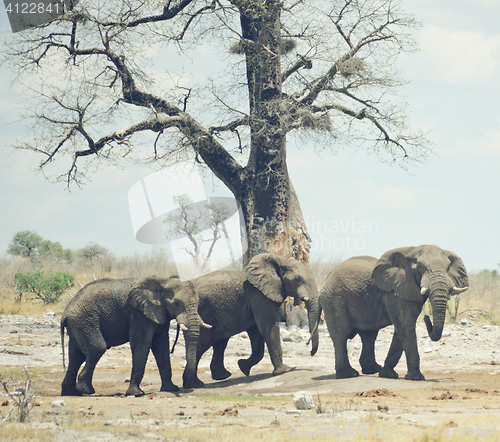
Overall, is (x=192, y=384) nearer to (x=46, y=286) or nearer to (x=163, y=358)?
(x=163, y=358)

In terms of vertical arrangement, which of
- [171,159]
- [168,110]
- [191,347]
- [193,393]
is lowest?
[193,393]

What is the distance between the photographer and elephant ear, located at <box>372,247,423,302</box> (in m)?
10.9

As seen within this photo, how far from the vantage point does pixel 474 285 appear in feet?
110

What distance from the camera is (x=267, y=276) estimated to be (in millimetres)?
12203

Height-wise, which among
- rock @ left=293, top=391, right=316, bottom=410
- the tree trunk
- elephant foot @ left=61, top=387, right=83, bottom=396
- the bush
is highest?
the tree trunk

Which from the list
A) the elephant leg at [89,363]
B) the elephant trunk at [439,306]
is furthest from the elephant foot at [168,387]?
the elephant trunk at [439,306]

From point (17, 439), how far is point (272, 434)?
2.39 m

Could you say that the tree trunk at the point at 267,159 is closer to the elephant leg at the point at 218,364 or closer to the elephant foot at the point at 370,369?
the elephant leg at the point at 218,364

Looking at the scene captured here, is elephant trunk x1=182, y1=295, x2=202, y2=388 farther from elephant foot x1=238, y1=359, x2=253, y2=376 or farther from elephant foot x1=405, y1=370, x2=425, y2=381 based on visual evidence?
elephant foot x1=405, y1=370, x2=425, y2=381

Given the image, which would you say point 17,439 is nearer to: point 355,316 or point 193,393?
point 193,393

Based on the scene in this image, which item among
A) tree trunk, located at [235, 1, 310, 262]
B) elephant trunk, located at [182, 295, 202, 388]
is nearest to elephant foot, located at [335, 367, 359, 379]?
elephant trunk, located at [182, 295, 202, 388]

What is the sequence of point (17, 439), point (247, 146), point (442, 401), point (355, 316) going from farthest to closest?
point (247, 146) < point (355, 316) < point (442, 401) < point (17, 439)

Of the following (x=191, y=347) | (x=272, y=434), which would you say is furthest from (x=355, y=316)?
(x=272, y=434)

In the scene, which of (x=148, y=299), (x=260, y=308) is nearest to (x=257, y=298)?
(x=260, y=308)
